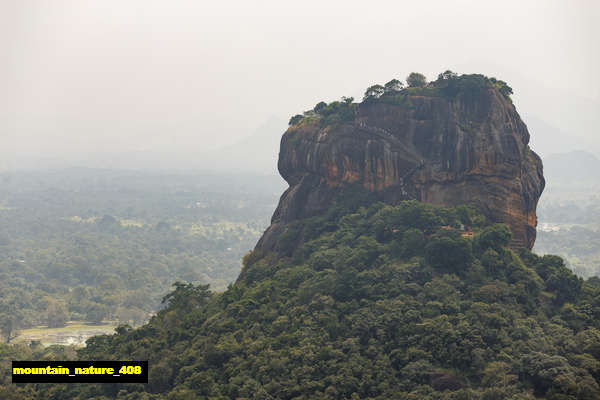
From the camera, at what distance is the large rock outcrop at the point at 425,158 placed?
122 feet

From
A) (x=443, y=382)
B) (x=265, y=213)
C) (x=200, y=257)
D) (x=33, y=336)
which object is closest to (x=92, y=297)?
(x=33, y=336)

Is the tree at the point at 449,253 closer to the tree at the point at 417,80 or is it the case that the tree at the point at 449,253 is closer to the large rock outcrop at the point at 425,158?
the large rock outcrop at the point at 425,158

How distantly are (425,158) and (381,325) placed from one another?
1731 cm

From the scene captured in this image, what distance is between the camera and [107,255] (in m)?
113

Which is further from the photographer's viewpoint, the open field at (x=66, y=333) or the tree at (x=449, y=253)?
the open field at (x=66, y=333)

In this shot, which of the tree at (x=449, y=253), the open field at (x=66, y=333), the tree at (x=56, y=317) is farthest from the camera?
the tree at (x=56, y=317)

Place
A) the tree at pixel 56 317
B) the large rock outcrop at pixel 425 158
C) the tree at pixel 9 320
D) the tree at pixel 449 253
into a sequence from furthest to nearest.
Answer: the tree at pixel 56 317, the tree at pixel 9 320, the large rock outcrop at pixel 425 158, the tree at pixel 449 253

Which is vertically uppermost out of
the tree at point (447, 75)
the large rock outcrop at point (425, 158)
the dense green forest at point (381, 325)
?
the tree at point (447, 75)

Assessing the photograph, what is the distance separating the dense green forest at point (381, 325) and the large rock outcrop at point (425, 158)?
232cm

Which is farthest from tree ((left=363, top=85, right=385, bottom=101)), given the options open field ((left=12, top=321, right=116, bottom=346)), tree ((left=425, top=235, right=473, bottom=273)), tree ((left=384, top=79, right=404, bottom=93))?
open field ((left=12, top=321, right=116, bottom=346))

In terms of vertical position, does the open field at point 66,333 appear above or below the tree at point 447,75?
below

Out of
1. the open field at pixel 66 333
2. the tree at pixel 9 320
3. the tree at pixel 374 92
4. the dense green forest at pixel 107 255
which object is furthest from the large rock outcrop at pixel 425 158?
the dense green forest at pixel 107 255

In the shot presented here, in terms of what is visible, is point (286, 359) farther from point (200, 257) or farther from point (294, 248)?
point (200, 257)

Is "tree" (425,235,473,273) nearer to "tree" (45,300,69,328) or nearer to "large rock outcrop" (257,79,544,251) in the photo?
"large rock outcrop" (257,79,544,251)
